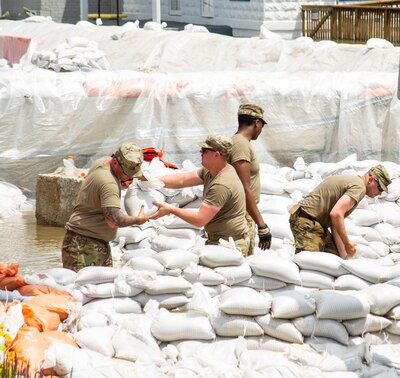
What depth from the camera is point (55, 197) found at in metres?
9.99

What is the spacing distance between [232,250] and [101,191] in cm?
95

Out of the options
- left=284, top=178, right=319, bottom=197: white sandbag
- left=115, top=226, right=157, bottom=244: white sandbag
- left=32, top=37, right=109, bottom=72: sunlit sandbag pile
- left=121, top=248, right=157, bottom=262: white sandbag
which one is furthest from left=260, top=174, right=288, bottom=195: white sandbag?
left=32, top=37, right=109, bottom=72: sunlit sandbag pile

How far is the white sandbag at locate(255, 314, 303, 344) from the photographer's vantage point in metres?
5.95

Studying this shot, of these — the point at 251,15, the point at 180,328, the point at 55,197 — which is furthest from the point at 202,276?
the point at 251,15

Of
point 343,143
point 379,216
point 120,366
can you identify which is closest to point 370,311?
point 120,366

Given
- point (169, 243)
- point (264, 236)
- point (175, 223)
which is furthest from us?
point (175, 223)

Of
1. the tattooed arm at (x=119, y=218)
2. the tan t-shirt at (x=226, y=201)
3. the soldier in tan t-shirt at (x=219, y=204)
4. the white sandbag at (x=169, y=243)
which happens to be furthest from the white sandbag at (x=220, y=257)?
the white sandbag at (x=169, y=243)

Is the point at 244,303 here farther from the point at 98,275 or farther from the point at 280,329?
the point at 98,275

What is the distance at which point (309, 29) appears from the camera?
19312 millimetres

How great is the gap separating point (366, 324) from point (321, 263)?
54 cm

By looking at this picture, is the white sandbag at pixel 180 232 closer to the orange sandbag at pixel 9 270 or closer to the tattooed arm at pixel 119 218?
the tattooed arm at pixel 119 218

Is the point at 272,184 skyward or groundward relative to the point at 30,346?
skyward

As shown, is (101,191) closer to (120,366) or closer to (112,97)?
(120,366)

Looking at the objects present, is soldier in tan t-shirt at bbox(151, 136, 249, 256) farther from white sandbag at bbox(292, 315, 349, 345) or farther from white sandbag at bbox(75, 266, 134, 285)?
white sandbag at bbox(292, 315, 349, 345)
